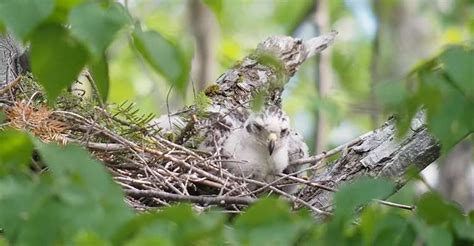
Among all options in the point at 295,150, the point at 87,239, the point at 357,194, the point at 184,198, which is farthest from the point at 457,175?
the point at 87,239

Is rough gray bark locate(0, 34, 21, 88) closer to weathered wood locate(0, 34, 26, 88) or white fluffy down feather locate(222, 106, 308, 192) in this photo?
weathered wood locate(0, 34, 26, 88)

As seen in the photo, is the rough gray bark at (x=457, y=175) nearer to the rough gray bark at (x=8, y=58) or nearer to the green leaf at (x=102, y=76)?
the rough gray bark at (x=8, y=58)

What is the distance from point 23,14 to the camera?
2.20 metres

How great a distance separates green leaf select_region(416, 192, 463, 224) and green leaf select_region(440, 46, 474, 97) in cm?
33

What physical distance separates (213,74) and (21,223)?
7.90m

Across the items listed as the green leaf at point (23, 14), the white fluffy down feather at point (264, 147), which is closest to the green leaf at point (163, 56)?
the green leaf at point (23, 14)

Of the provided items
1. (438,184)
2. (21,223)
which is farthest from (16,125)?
(438,184)

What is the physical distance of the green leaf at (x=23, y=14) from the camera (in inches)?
86.0

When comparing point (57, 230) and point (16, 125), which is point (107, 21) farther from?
point (16, 125)

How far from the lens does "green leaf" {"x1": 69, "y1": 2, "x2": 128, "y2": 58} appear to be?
2150mm

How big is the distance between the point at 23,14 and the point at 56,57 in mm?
140

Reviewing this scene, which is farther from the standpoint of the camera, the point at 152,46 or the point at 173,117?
the point at 173,117

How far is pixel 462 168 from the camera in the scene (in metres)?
10.1

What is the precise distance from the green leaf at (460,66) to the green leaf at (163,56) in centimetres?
67
